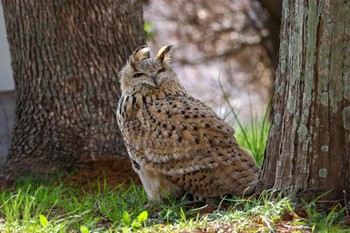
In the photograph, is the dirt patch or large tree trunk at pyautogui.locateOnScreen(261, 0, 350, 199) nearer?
large tree trunk at pyautogui.locateOnScreen(261, 0, 350, 199)

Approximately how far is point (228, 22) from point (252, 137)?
18.4 feet

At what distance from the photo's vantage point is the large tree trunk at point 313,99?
482 centimetres

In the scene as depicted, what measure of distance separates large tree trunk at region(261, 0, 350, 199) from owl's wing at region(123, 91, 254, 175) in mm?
626

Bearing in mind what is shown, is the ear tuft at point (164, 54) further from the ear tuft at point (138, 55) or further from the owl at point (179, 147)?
the owl at point (179, 147)

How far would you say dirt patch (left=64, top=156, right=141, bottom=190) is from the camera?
24.4ft

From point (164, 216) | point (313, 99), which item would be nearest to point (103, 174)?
point (164, 216)

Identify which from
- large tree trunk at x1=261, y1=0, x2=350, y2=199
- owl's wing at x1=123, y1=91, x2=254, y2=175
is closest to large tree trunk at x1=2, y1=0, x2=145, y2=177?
owl's wing at x1=123, y1=91, x2=254, y2=175


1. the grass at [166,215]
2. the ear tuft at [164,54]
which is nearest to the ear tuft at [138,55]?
the ear tuft at [164,54]

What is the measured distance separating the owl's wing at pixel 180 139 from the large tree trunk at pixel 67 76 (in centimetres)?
169

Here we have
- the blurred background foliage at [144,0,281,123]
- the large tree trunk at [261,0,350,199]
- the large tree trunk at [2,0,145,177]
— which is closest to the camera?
the large tree trunk at [261,0,350,199]

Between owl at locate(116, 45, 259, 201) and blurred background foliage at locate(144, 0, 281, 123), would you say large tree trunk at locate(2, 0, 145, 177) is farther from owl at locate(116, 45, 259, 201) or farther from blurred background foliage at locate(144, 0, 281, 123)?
blurred background foliage at locate(144, 0, 281, 123)

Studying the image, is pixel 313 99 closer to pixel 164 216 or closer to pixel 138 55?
pixel 164 216

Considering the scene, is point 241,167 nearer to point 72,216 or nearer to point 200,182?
point 200,182

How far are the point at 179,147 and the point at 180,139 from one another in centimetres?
6
